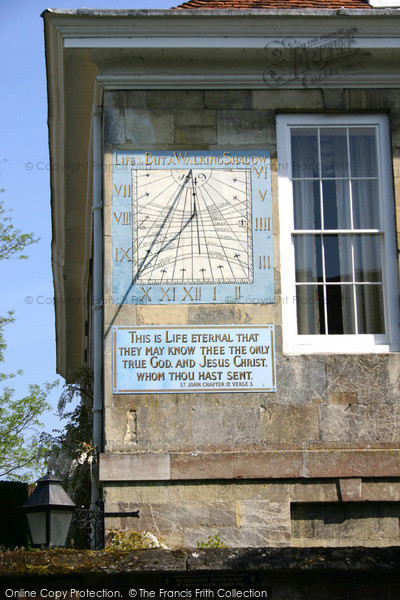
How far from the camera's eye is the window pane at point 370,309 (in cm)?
991

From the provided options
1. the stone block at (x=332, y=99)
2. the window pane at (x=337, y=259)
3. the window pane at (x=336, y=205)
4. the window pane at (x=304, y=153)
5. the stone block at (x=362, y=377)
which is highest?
the stone block at (x=332, y=99)

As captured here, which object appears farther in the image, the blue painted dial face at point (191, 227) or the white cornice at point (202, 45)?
the white cornice at point (202, 45)

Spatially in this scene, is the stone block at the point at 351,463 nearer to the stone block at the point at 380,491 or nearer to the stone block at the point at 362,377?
the stone block at the point at 380,491

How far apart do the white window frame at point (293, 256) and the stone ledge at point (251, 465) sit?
1101 millimetres

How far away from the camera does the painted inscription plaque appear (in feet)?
30.8

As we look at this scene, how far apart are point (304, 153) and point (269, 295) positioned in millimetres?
1695

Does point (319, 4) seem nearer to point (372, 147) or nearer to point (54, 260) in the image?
point (372, 147)

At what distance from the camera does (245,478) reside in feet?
30.0

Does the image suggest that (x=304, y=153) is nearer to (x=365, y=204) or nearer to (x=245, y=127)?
(x=245, y=127)

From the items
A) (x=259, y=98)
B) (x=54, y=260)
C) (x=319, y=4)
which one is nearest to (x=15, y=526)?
(x=54, y=260)

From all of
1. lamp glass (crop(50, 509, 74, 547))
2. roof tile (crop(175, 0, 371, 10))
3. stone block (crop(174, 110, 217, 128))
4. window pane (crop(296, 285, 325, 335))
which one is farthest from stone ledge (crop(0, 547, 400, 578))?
roof tile (crop(175, 0, 371, 10))

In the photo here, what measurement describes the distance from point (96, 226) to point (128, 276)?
86 centimetres

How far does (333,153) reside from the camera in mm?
10336

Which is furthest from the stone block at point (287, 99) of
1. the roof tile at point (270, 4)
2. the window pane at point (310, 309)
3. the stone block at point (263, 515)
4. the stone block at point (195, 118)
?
the stone block at point (263, 515)
